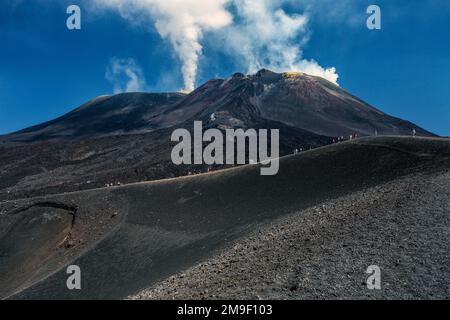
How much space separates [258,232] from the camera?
75.3 feet

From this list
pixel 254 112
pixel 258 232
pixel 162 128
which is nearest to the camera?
pixel 258 232

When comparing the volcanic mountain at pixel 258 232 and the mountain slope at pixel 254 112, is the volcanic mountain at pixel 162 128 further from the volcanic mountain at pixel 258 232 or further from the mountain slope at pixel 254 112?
the volcanic mountain at pixel 258 232

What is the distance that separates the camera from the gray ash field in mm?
15141

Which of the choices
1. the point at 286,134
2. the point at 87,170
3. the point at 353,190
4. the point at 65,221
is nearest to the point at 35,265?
the point at 65,221

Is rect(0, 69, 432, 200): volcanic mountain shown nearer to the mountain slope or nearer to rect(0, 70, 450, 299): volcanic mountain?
the mountain slope

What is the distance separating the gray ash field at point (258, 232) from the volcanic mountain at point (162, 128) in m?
36.8

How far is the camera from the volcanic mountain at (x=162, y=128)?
275ft

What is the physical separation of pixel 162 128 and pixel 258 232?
113 metres

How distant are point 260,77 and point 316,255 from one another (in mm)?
173438

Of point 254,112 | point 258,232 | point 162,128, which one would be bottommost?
point 258,232

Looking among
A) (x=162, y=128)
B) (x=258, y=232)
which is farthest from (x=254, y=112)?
(x=258, y=232)

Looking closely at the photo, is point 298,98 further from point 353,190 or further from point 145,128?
point 353,190

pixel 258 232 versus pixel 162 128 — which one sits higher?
pixel 162 128

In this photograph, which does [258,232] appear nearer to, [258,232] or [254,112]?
[258,232]
